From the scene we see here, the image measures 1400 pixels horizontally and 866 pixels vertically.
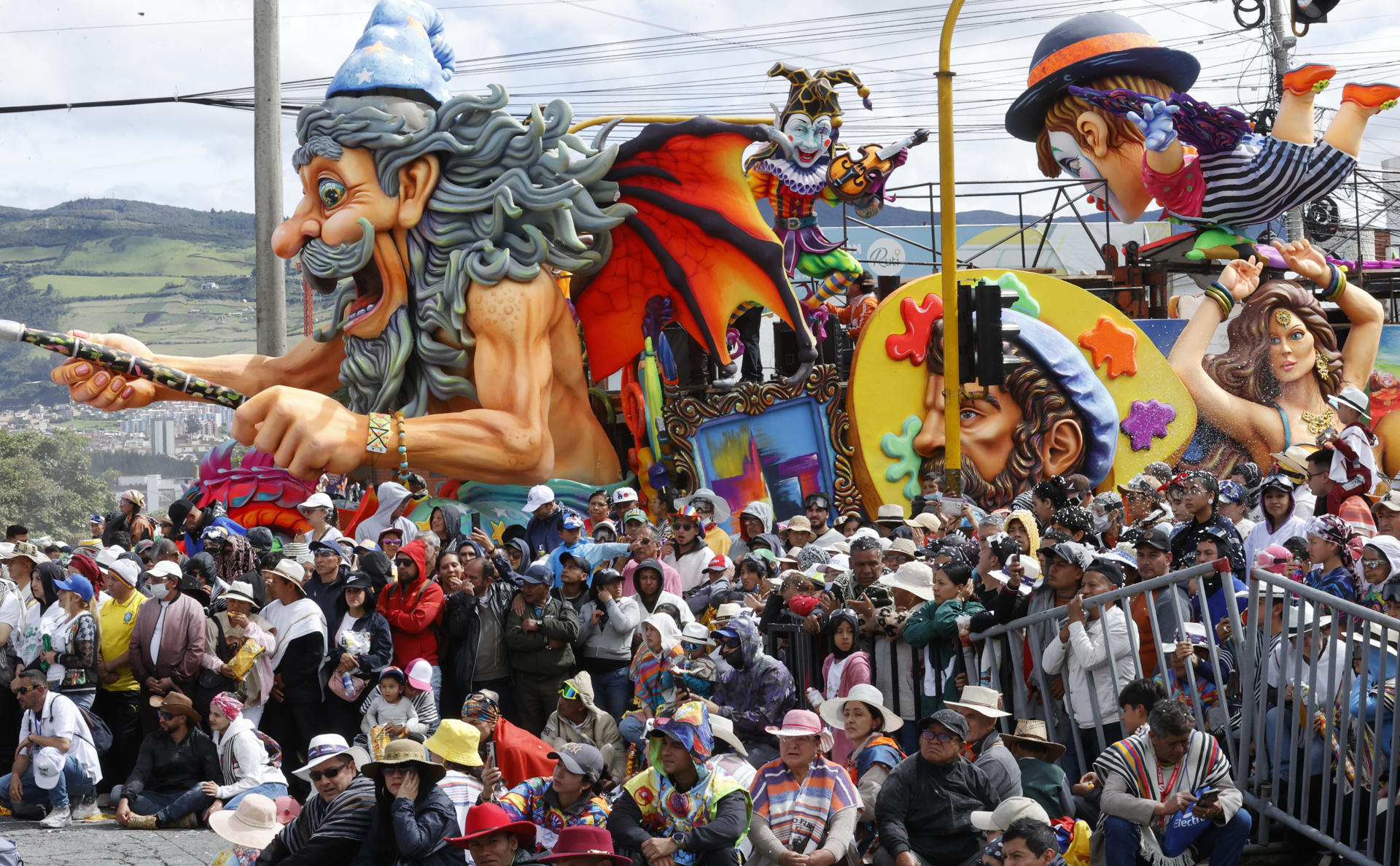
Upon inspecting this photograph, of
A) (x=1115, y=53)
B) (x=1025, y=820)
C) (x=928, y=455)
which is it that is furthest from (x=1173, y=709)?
(x=1115, y=53)

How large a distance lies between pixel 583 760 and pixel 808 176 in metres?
9.90

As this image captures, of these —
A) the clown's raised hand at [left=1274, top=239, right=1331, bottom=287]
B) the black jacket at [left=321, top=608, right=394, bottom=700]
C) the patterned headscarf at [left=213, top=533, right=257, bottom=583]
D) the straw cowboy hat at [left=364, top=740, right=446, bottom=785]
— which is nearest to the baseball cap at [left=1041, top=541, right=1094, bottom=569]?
the straw cowboy hat at [left=364, top=740, right=446, bottom=785]

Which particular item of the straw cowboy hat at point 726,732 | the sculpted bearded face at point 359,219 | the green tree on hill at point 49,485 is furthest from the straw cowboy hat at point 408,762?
the green tree on hill at point 49,485

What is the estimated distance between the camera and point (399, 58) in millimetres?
15641

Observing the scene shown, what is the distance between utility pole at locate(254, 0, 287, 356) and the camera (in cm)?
1530

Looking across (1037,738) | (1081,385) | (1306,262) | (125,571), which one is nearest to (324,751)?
(1037,738)

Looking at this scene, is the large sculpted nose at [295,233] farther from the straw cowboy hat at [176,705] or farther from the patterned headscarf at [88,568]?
the straw cowboy hat at [176,705]

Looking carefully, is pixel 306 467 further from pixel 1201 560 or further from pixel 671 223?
pixel 1201 560

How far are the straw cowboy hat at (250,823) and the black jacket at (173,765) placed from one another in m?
2.56

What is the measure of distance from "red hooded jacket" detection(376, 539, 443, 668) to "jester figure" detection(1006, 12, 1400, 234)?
1079 cm

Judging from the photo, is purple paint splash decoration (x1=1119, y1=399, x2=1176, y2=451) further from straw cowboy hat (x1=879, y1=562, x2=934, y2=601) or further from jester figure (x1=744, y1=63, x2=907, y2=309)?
straw cowboy hat (x1=879, y1=562, x2=934, y2=601)

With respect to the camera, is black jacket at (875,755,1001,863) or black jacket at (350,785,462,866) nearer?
black jacket at (350,785,462,866)

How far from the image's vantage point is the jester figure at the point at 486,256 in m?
15.3

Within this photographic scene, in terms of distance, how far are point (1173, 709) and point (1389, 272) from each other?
563 inches
